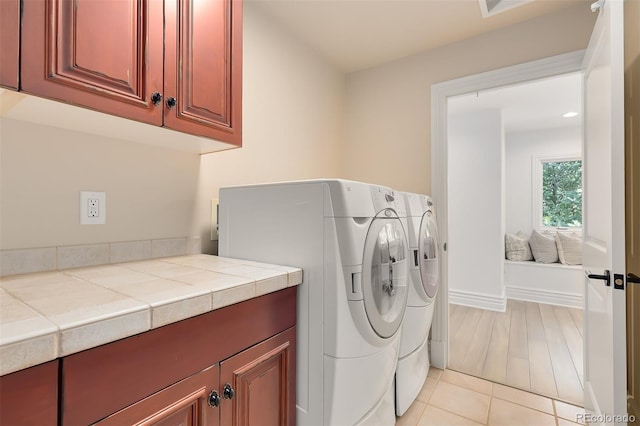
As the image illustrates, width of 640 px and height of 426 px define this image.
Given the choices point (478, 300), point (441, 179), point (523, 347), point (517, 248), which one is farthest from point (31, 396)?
point (517, 248)

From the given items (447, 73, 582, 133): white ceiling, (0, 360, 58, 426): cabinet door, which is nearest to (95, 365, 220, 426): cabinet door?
(0, 360, 58, 426): cabinet door

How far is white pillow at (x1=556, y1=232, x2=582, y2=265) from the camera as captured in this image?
3.98 meters

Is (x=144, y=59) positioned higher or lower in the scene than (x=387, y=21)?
lower

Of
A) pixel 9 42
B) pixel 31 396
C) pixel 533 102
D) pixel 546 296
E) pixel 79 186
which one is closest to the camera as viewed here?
pixel 31 396

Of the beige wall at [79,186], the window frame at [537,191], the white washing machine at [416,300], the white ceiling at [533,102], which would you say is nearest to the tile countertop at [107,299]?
the beige wall at [79,186]

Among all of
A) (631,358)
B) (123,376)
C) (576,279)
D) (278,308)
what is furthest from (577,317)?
(123,376)

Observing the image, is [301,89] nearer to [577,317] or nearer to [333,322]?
[333,322]

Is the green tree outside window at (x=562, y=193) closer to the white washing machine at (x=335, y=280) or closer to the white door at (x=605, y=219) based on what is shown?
the white door at (x=605, y=219)

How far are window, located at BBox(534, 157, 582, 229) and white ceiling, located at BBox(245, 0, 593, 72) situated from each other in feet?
12.4

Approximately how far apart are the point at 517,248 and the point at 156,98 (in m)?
4.79

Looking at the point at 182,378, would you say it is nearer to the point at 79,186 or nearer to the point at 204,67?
the point at 79,186

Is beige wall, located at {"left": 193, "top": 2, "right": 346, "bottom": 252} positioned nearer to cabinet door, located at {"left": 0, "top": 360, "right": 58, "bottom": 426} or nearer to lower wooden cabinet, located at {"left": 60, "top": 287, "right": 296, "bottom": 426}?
lower wooden cabinet, located at {"left": 60, "top": 287, "right": 296, "bottom": 426}

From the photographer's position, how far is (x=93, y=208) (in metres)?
1.20

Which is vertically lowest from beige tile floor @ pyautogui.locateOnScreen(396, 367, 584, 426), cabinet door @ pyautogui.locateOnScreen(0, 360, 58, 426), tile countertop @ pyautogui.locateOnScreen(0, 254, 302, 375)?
beige tile floor @ pyautogui.locateOnScreen(396, 367, 584, 426)
